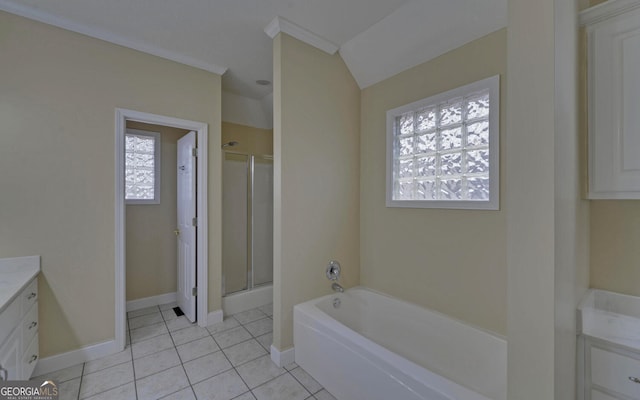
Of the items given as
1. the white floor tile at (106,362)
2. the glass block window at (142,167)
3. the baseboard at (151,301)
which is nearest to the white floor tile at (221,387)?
the white floor tile at (106,362)

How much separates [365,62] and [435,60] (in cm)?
64

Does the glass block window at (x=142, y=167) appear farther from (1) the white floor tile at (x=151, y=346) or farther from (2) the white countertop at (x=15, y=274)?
(1) the white floor tile at (x=151, y=346)

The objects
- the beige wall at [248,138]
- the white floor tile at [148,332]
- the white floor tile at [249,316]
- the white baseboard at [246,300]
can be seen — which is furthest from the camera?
the beige wall at [248,138]

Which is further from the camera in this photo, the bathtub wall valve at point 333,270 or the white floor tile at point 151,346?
the bathtub wall valve at point 333,270

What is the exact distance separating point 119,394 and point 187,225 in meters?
1.53

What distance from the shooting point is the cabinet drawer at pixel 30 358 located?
1630mm

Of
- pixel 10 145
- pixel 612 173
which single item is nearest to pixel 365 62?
pixel 612 173

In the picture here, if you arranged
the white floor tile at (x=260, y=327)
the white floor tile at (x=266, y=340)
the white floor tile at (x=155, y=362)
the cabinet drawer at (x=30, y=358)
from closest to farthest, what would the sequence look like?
the cabinet drawer at (x=30, y=358), the white floor tile at (x=155, y=362), the white floor tile at (x=266, y=340), the white floor tile at (x=260, y=327)

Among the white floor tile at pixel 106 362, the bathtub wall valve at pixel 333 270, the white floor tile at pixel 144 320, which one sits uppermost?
the bathtub wall valve at pixel 333 270

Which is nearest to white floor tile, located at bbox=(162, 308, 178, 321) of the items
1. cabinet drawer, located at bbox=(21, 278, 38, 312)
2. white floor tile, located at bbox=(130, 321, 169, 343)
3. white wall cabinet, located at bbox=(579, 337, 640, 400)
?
white floor tile, located at bbox=(130, 321, 169, 343)

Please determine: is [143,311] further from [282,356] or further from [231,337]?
[282,356]

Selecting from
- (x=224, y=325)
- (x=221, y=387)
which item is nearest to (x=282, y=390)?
(x=221, y=387)

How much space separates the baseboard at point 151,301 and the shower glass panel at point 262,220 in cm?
106

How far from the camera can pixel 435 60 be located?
6.75ft
